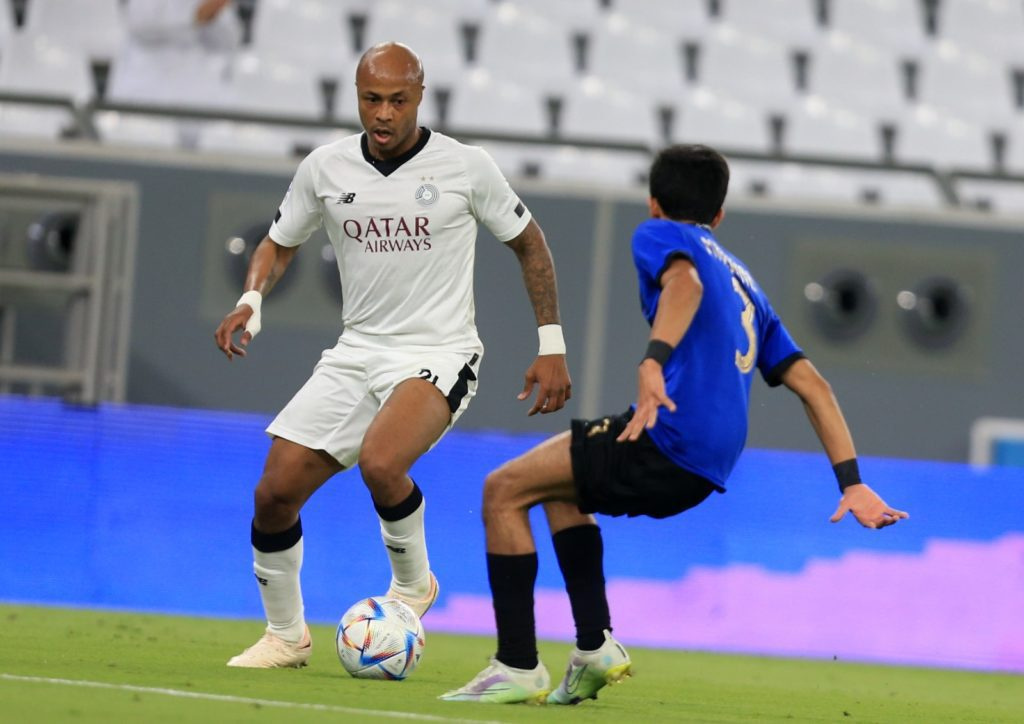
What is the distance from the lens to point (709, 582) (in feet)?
30.2

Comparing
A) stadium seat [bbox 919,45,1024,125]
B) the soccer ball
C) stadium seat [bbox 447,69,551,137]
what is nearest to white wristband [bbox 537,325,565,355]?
the soccer ball

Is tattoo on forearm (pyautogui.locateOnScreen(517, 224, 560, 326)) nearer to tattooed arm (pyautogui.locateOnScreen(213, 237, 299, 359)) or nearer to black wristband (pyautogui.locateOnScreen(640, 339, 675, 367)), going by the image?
tattooed arm (pyautogui.locateOnScreen(213, 237, 299, 359))

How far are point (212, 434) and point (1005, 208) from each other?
227 inches

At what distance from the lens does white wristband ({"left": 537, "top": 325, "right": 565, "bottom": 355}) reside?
6.10m

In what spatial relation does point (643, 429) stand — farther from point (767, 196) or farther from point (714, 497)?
point (767, 196)

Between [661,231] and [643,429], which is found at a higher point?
[661,231]

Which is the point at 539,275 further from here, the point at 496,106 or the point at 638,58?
the point at 638,58

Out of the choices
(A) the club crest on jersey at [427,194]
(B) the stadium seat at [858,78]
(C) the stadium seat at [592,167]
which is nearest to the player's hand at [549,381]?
(A) the club crest on jersey at [427,194]

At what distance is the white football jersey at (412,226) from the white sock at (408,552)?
63 centimetres

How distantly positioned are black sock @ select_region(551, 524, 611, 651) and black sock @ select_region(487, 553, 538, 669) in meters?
0.13

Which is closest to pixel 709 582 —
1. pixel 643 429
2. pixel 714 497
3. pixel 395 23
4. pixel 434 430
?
pixel 714 497

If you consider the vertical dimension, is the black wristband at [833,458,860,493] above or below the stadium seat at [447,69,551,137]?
below

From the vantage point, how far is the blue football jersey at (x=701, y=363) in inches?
201

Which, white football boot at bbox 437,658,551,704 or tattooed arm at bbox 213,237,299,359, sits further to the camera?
tattooed arm at bbox 213,237,299,359
